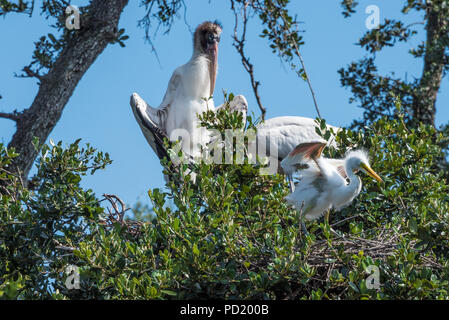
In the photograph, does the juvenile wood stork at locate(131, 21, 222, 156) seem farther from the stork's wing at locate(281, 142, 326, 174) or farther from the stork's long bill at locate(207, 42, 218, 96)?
the stork's wing at locate(281, 142, 326, 174)

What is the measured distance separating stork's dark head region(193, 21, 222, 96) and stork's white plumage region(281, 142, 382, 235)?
2.88 m

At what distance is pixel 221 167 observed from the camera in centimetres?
412

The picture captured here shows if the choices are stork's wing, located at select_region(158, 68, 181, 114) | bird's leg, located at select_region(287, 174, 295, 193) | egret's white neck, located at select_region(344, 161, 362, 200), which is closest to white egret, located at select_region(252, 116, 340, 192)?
stork's wing, located at select_region(158, 68, 181, 114)

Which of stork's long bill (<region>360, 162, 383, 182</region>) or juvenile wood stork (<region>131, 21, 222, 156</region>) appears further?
juvenile wood stork (<region>131, 21, 222, 156</region>)

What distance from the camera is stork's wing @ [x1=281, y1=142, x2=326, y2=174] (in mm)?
3545

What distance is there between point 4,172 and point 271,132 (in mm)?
2625

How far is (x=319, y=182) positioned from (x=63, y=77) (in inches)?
119

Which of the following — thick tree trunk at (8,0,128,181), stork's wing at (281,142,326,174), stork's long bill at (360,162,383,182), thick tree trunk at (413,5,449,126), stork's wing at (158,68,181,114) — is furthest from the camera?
thick tree trunk at (413,5,449,126)

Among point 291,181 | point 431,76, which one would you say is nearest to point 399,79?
point 431,76

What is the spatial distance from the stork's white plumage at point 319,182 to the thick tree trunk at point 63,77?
2.66m

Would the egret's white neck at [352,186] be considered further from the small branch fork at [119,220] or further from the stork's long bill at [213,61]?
the stork's long bill at [213,61]

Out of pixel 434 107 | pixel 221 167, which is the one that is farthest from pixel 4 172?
pixel 434 107
